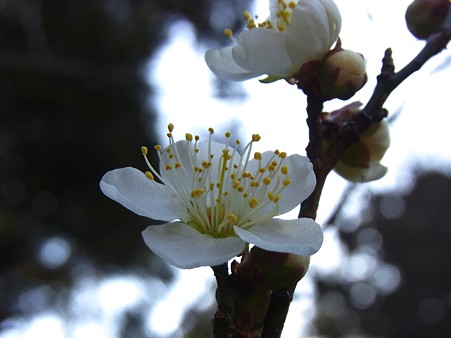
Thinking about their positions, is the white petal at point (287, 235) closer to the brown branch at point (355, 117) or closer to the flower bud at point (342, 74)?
the brown branch at point (355, 117)

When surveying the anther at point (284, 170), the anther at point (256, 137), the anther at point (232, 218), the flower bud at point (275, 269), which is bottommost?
the flower bud at point (275, 269)

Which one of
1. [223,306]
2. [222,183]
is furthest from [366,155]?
[223,306]

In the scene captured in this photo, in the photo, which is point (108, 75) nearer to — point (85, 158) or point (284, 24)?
point (85, 158)

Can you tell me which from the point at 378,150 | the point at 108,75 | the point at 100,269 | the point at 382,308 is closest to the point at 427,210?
the point at 382,308

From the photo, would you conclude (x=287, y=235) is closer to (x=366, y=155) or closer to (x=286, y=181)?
(x=286, y=181)

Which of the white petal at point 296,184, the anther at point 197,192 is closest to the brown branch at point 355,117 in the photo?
the white petal at point 296,184
